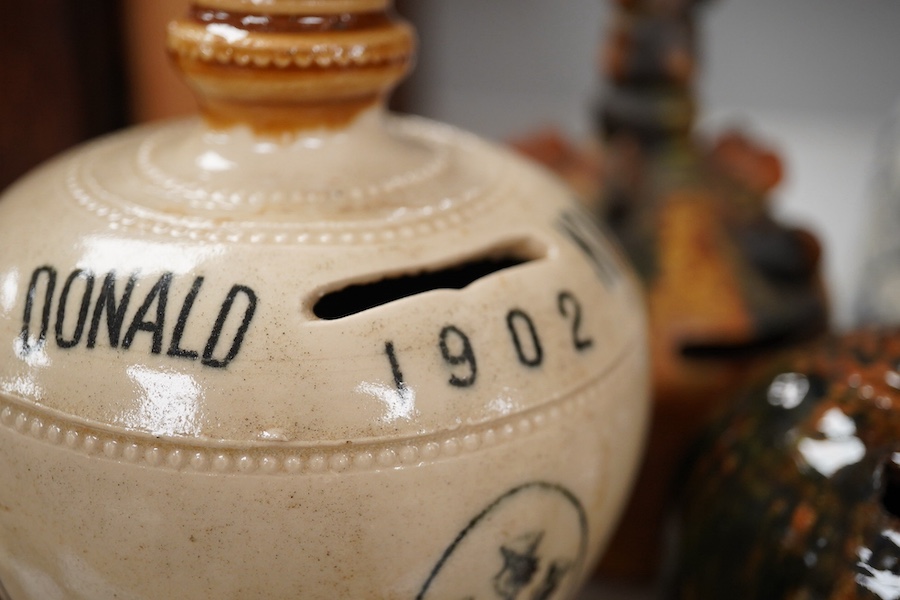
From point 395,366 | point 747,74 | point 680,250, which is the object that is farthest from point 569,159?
point 747,74

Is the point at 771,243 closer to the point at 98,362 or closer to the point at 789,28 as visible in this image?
the point at 98,362

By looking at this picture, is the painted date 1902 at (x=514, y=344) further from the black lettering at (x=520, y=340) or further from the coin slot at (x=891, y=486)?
the coin slot at (x=891, y=486)

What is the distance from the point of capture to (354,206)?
0.64 m

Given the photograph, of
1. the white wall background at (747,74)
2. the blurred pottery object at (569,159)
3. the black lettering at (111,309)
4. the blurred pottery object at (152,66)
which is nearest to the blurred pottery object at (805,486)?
the blurred pottery object at (569,159)

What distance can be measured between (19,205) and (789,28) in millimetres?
1734

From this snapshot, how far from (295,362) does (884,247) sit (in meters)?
0.96

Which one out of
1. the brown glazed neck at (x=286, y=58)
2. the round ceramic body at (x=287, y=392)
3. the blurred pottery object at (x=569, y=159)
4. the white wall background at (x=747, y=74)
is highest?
the brown glazed neck at (x=286, y=58)

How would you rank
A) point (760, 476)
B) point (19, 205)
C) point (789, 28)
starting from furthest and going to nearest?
point (789, 28) < point (760, 476) < point (19, 205)

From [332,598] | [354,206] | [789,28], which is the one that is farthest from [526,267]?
[789,28]

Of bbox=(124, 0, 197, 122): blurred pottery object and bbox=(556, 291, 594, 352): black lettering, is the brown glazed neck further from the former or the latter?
bbox=(124, 0, 197, 122): blurred pottery object

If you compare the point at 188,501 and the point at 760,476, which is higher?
the point at 188,501

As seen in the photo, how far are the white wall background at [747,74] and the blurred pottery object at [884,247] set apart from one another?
59 cm

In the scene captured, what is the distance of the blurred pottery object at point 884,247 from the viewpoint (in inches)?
47.8

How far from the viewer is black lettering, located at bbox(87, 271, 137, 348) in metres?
0.56
